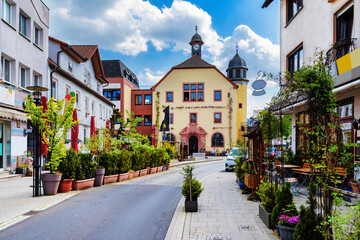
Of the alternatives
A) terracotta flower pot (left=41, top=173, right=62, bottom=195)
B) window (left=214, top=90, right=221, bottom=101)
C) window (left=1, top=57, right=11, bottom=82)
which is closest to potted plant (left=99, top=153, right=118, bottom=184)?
terracotta flower pot (left=41, top=173, right=62, bottom=195)

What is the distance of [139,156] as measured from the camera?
1792 cm

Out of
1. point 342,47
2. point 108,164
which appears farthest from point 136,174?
point 342,47

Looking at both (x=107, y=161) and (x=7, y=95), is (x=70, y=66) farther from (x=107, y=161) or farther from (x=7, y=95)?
(x=107, y=161)

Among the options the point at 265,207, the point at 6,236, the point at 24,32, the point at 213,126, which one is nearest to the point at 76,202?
the point at 6,236

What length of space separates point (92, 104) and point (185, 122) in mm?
20435

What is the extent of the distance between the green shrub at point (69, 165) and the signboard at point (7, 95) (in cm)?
541

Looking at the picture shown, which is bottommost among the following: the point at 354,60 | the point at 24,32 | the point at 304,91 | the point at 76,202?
the point at 76,202

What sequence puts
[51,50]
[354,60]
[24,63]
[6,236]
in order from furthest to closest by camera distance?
[51,50] → [24,63] → [354,60] → [6,236]

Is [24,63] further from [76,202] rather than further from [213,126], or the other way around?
[213,126]

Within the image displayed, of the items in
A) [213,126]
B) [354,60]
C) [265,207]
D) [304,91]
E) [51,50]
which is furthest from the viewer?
[213,126]

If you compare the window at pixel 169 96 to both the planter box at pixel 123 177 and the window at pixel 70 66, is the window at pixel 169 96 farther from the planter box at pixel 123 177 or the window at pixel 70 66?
the planter box at pixel 123 177

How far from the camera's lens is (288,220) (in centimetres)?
555

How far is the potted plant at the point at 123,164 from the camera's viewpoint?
1550 centimetres

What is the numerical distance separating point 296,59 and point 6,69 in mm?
14626
